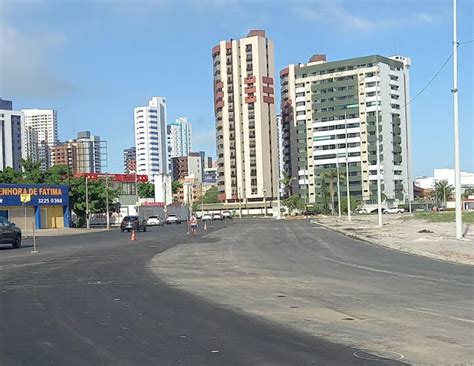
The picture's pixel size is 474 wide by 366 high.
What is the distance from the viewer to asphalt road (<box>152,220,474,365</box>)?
26.5 feet

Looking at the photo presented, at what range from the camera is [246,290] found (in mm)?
13227

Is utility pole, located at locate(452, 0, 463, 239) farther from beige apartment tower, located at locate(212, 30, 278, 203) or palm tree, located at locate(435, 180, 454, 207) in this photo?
palm tree, located at locate(435, 180, 454, 207)

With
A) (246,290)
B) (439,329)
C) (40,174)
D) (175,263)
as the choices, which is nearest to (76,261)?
(175,263)

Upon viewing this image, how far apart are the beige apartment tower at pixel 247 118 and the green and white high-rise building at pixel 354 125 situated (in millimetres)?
8141

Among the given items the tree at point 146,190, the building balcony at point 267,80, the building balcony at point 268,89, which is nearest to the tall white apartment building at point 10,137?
the tree at point 146,190

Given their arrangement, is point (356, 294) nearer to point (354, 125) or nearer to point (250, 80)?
point (354, 125)

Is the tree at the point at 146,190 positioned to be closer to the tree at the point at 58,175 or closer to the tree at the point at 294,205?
the tree at the point at 294,205

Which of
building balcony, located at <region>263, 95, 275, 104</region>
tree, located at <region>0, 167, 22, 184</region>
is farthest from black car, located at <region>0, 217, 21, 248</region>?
building balcony, located at <region>263, 95, 275, 104</region>

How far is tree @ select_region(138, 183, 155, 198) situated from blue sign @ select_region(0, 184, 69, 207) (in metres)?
73.5

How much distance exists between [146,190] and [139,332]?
153169 mm

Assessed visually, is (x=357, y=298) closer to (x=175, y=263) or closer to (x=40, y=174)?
(x=175, y=263)

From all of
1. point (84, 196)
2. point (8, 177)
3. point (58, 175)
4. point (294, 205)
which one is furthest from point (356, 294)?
point (294, 205)

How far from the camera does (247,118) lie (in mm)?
163750

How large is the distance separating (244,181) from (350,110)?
110 ft
